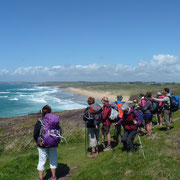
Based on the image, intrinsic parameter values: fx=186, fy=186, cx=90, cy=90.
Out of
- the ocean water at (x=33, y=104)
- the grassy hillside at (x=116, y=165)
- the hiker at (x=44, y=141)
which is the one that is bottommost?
the ocean water at (x=33, y=104)

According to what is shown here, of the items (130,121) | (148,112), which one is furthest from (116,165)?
(148,112)

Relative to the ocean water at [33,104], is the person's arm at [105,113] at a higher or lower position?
higher

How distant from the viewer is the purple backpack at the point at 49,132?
220 inches

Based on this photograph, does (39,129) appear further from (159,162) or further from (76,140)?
(76,140)

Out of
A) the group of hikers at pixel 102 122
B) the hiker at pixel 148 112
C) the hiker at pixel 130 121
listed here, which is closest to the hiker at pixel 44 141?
the group of hikers at pixel 102 122

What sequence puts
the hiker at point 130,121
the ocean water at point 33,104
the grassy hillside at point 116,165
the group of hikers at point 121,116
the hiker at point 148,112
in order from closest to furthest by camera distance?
1. the grassy hillside at point 116,165
2. the hiker at point 130,121
3. the group of hikers at point 121,116
4. the hiker at point 148,112
5. the ocean water at point 33,104

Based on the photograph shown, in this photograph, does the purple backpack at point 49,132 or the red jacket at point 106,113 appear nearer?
the purple backpack at point 49,132

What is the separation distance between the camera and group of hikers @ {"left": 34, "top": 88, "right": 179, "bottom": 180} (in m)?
5.66

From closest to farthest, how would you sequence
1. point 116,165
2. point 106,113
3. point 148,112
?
1. point 116,165
2. point 106,113
3. point 148,112

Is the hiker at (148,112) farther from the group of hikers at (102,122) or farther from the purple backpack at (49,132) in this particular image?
the purple backpack at (49,132)

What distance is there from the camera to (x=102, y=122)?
27.2 ft

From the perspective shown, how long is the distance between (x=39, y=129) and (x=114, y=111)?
144 inches

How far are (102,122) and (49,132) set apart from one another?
323 cm

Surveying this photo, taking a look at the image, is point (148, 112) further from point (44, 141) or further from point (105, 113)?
point (44, 141)
